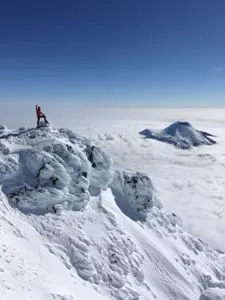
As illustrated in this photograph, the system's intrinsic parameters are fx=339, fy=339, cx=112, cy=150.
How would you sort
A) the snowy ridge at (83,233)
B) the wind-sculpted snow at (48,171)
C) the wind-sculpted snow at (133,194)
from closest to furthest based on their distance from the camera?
the snowy ridge at (83,233) → the wind-sculpted snow at (48,171) → the wind-sculpted snow at (133,194)

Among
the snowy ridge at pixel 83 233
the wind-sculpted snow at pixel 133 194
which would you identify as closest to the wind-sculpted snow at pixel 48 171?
the snowy ridge at pixel 83 233

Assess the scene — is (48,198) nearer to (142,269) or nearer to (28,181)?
(28,181)

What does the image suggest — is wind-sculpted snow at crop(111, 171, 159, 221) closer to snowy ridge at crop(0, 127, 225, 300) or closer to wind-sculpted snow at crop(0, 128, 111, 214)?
snowy ridge at crop(0, 127, 225, 300)

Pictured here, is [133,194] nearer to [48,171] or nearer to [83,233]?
[83,233]

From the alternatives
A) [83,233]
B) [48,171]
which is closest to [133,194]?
[83,233]

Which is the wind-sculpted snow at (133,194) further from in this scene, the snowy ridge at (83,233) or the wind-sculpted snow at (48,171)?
the wind-sculpted snow at (48,171)

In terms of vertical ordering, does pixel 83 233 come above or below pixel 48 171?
below

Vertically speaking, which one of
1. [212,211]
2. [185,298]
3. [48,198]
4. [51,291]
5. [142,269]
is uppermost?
[48,198]

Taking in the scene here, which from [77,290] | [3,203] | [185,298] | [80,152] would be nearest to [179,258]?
→ [185,298]
